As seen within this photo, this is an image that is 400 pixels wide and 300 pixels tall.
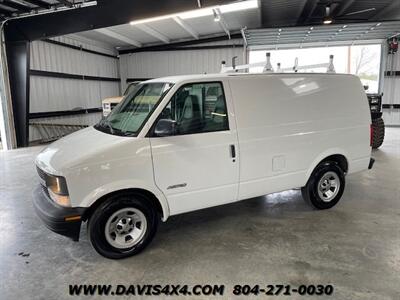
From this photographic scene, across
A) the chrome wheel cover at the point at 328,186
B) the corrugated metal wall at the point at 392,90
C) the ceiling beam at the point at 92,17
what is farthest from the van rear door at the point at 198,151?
the corrugated metal wall at the point at 392,90

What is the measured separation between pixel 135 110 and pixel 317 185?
2.57 metres

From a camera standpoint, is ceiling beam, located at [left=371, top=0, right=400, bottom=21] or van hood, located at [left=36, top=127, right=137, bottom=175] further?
ceiling beam, located at [left=371, top=0, right=400, bottom=21]

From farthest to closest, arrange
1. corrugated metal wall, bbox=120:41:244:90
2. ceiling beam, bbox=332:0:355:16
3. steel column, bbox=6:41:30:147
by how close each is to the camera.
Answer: corrugated metal wall, bbox=120:41:244:90
ceiling beam, bbox=332:0:355:16
steel column, bbox=6:41:30:147

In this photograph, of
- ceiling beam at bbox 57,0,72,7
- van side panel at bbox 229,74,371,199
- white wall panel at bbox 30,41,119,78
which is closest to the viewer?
van side panel at bbox 229,74,371,199

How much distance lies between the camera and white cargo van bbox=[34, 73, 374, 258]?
9.04ft

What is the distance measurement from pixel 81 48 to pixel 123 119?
10431mm

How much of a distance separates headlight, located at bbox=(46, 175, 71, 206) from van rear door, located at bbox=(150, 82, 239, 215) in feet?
2.68

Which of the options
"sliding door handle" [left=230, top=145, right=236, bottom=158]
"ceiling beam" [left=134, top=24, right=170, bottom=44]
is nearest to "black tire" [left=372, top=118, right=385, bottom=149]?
"sliding door handle" [left=230, top=145, right=236, bottom=158]

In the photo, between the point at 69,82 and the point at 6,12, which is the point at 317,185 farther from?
the point at 69,82

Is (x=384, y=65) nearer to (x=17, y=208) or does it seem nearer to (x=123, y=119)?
(x=123, y=119)

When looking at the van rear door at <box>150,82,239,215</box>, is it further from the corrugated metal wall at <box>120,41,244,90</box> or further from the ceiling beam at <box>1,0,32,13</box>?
the corrugated metal wall at <box>120,41,244,90</box>

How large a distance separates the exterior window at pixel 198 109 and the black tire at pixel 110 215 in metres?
0.81

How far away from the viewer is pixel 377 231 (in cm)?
350

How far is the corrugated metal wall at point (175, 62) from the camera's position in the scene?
1399cm
